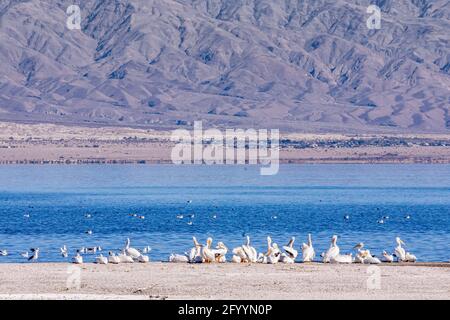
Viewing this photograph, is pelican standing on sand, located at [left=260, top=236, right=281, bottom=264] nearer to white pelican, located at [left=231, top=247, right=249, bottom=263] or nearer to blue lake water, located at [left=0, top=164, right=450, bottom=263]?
white pelican, located at [left=231, top=247, right=249, bottom=263]

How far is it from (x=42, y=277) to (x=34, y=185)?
300ft

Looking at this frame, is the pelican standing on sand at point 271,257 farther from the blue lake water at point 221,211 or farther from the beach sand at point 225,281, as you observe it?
the blue lake water at point 221,211

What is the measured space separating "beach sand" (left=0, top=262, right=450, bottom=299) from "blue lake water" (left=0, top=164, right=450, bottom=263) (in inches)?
411

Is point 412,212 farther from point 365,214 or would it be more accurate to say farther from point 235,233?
point 235,233

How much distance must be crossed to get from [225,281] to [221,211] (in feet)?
158

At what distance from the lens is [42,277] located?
29312mm

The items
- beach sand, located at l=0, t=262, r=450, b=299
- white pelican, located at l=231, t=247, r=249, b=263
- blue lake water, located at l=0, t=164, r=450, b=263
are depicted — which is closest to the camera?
beach sand, located at l=0, t=262, r=450, b=299

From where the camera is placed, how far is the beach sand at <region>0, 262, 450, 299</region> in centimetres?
2555

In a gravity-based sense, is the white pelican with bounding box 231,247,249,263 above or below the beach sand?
above

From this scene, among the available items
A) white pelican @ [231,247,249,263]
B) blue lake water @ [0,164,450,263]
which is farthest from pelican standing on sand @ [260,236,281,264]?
blue lake water @ [0,164,450,263]

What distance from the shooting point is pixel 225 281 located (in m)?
28.3

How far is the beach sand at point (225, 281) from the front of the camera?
25.5 metres

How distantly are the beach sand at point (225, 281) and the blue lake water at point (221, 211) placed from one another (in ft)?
34.3

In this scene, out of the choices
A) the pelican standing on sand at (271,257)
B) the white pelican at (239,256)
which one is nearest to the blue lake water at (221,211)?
the white pelican at (239,256)
